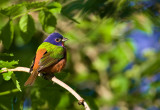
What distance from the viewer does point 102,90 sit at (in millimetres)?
7945

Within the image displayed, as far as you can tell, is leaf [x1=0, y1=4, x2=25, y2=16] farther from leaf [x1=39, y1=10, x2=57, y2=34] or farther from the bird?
the bird

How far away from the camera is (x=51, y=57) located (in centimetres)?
422

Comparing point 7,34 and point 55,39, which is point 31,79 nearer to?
point 7,34

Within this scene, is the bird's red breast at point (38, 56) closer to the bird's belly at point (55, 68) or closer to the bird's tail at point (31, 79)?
the bird's belly at point (55, 68)

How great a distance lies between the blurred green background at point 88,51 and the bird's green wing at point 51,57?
18cm

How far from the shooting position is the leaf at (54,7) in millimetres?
3488

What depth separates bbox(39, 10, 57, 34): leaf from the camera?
3613mm

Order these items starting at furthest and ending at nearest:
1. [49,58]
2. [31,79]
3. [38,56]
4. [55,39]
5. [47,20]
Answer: [55,39], [49,58], [38,56], [47,20], [31,79]

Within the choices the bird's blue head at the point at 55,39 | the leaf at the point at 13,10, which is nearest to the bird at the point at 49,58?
the bird's blue head at the point at 55,39

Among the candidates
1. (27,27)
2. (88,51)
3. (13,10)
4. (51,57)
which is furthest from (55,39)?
(88,51)

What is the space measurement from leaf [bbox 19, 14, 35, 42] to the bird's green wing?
424 millimetres

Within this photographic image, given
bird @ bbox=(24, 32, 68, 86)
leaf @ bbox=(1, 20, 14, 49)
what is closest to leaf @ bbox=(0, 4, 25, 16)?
leaf @ bbox=(1, 20, 14, 49)

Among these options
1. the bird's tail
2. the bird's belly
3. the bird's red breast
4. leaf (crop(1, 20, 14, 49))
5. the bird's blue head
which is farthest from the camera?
the bird's blue head

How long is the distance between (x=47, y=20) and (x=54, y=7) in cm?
18
